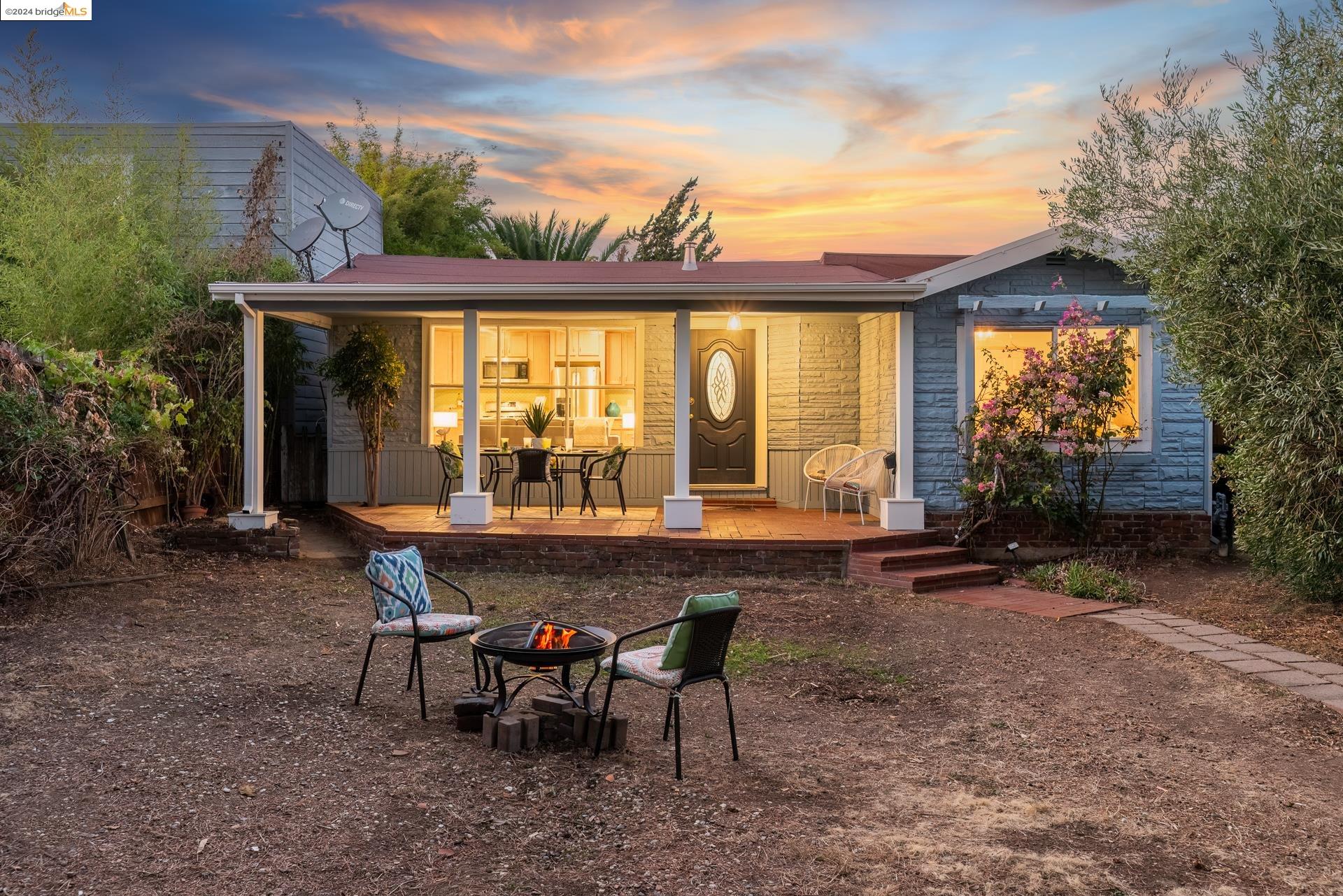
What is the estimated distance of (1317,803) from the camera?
3.89m

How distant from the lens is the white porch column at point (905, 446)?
9.58 m

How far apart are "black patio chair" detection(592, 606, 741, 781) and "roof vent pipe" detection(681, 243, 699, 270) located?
731 centimetres

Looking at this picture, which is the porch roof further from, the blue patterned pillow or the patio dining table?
the blue patterned pillow

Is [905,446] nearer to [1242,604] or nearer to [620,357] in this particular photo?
[1242,604]

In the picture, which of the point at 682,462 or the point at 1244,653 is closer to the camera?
the point at 1244,653

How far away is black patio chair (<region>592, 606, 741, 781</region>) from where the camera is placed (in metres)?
4.10

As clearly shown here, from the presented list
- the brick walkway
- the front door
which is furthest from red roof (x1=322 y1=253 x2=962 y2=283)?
the brick walkway

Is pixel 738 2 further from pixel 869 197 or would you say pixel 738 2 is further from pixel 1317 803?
pixel 1317 803

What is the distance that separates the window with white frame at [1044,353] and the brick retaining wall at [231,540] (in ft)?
22.7

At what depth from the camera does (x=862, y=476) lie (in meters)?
10.4

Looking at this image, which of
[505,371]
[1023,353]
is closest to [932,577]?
[1023,353]

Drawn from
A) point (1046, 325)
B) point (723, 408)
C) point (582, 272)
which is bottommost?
point (723, 408)

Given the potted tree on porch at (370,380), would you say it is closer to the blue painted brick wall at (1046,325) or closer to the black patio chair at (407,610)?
the blue painted brick wall at (1046,325)

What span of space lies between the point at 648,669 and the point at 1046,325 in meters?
7.14
